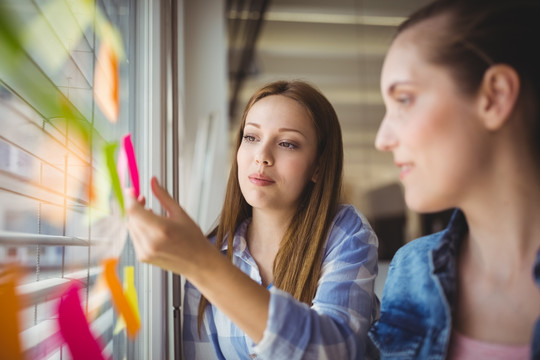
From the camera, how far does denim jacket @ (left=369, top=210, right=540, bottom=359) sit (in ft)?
2.41

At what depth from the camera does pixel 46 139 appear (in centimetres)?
61

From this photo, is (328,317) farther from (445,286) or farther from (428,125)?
(428,125)

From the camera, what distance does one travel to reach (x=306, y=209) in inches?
45.9

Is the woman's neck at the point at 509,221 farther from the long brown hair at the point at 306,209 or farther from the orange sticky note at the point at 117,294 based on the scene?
the orange sticky note at the point at 117,294

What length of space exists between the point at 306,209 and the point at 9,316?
772 mm

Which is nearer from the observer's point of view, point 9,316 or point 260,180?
point 9,316

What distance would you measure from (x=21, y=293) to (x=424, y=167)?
0.53 metres

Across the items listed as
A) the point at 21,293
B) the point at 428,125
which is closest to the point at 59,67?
the point at 21,293

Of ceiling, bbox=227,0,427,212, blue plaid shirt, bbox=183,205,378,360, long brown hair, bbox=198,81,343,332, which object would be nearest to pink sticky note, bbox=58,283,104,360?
blue plaid shirt, bbox=183,205,378,360

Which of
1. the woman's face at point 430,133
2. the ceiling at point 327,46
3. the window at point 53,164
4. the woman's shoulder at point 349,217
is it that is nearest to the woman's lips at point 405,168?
the woman's face at point 430,133

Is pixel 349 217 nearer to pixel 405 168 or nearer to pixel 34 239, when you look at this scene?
pixel 405 168

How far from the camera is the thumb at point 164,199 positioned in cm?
65

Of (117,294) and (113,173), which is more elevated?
(113,173)

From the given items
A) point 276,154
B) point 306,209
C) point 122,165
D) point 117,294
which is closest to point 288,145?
point 276,154
